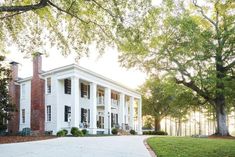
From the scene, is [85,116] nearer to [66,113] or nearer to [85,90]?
[85,90]

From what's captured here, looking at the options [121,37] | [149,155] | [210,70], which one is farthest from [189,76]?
[149,155]

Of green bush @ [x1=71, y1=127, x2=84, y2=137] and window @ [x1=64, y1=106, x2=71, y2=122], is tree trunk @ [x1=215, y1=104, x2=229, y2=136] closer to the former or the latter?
green bush @ [x1=71, y1=127, x2=84, y2=137]

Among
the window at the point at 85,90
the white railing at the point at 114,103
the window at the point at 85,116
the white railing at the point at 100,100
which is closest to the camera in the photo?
the window at the point at 85,116

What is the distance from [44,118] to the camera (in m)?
33.1

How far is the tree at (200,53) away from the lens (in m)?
27.1

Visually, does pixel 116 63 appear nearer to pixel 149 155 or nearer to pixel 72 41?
pixel 72 41

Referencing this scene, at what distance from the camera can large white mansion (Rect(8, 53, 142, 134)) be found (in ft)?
100

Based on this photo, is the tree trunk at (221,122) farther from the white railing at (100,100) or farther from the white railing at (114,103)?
the white railing at (114,103)

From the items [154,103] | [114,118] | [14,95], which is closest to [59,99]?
[14,95]

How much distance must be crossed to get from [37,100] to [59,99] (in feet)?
9.55

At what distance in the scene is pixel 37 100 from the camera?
1331 inches

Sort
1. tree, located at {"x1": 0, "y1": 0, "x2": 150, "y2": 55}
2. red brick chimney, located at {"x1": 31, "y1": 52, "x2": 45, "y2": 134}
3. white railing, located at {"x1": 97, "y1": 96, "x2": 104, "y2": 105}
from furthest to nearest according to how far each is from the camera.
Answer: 1. white railing, located at {"x1": 97, "y1": 96, "x2": 104, "y2": 105}
2. red brick chimney, located at {"x1": 31, "y1": 52, "x2": 45, "y2": 134}
3. tree, located at {"x1": 0, "y1": 0, "x2": 150, "y2": 55}

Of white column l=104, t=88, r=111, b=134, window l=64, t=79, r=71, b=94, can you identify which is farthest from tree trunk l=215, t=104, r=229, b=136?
window l=64, t=79, r=71, b=94

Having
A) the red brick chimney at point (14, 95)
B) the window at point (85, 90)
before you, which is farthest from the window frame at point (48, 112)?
the red brick chimney at point (14, 95)
